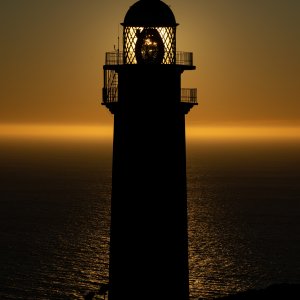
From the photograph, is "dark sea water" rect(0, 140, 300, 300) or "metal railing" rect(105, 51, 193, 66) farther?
"dark sea water" rect(0, 140, 300, 300)

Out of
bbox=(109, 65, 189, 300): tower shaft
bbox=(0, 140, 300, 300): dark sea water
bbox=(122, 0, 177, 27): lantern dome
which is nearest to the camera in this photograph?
bbox=(122, 0, 177, 27): lantern dome

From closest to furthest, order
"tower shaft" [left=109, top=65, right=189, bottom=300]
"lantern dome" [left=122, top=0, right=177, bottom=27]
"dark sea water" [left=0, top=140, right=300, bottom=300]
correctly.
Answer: "lantern dome" [left=122, top=0, right=177, bottom=27], "tower shaft" [left=109, top=65, right=189, bottom=300], "dark sea water" [left=0, top=140, right=300, bottom=300]

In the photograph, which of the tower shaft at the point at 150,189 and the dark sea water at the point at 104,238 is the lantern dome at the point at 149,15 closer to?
the tower shaft at the point at 150,189

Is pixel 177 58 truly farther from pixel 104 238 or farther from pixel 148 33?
pixel 104 238

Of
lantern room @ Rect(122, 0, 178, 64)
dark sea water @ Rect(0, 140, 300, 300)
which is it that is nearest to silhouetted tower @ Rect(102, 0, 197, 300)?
lantern room @ Rect(122, 0, 178, 64)

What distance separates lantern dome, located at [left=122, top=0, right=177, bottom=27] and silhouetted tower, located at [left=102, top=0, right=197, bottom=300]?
1.3 inches

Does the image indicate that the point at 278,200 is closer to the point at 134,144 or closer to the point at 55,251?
the point at 55,251

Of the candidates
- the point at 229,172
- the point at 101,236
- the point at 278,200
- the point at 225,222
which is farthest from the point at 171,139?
the point at 229,172

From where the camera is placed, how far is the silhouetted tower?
24.9 metres

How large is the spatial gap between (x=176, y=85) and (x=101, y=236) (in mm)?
50780

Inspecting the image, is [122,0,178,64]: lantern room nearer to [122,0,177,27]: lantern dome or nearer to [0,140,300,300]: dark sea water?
[122,0,177,27]: lantern dome

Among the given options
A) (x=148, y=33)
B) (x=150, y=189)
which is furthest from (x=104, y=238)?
(x=148, y=33)

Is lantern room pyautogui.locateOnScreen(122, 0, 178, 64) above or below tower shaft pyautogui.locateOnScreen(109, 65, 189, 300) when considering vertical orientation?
above

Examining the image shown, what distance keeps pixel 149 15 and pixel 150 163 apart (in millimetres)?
4886
